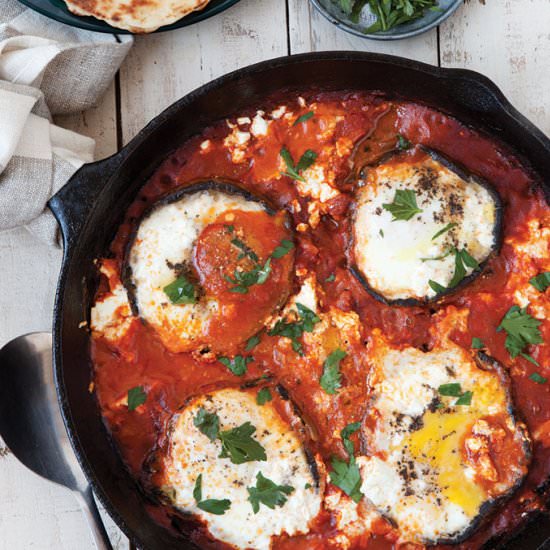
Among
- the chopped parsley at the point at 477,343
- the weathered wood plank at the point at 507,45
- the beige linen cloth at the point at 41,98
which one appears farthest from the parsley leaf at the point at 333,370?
the weathered wood plank at the point at 507,45

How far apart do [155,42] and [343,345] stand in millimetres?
1602

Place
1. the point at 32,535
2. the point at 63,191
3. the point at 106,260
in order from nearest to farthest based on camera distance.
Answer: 1. the point at 63,191
2. the point at 106,260
3. the point at 32,535

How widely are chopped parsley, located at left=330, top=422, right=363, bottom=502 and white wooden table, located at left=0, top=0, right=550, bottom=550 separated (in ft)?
3.42

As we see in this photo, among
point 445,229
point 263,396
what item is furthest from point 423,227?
point 263,396

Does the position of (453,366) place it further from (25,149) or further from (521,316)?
(25,149)

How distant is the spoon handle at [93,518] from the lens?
3750 mm

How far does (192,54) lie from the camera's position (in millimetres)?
3922

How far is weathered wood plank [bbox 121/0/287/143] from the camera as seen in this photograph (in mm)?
3916

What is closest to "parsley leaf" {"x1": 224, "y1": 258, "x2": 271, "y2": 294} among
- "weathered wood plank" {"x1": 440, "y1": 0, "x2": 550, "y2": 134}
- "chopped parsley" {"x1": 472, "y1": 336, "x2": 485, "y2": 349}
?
"chopped parsley" {"x1": 472, "y1": 336, "x2": 485, "y2": 349}

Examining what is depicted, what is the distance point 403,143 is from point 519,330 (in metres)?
0.89

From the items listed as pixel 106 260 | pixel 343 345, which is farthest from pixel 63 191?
pixel 343 345

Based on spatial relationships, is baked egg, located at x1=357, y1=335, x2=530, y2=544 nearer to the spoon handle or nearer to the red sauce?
the red sauce

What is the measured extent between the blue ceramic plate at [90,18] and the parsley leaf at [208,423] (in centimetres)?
163

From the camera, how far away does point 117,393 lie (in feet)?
11.8
